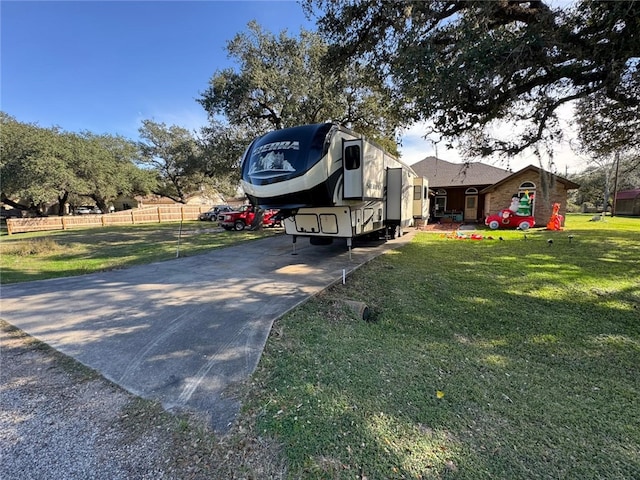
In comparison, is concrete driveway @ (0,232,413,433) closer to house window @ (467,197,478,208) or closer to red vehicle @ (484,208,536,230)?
red vehicle @ (484,208,536,230)

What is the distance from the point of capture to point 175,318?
4395 millimetres

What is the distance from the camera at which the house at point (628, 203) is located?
32.4 metres

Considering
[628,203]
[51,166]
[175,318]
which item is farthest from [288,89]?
[628,203]

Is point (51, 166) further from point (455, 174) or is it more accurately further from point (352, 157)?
point (455, 174)

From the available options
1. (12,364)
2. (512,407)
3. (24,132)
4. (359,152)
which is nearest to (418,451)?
(512,407)

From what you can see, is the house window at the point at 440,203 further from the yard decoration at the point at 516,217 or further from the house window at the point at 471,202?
the yard decoration at the point at 516,217

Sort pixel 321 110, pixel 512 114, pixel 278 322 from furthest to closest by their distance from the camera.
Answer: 1. pixel 321 110
2. pixel 512 114
3. pixel 278 322

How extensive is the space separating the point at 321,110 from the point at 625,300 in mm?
12533

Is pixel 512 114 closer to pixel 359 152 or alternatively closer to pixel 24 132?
pixel 359 152

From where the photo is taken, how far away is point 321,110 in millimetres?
13789

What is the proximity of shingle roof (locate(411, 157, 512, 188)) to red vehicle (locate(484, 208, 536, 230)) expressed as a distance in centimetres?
364

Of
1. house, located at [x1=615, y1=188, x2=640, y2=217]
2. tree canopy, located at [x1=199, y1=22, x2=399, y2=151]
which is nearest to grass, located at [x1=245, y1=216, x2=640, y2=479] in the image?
tree canopy, located at [x1=199, y1=22, x2=399, y2=151]

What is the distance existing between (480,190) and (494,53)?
59.1 ft

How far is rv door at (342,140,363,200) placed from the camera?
6660mm
